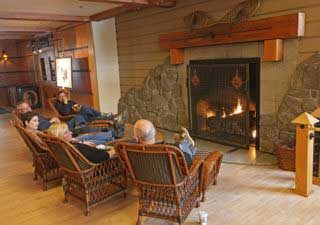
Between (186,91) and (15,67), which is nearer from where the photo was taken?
(186,91)

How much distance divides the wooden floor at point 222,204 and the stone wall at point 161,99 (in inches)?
79.2

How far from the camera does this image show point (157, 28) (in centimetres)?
556

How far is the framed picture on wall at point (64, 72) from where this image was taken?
26.0ft

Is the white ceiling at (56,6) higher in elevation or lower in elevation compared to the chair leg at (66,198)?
higher

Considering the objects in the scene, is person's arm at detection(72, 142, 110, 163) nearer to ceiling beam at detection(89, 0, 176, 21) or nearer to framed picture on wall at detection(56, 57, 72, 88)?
ceiling beam at detection(89, 0, 176, 21)

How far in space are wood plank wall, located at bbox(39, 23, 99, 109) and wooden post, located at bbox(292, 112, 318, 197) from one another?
5196 millimetres

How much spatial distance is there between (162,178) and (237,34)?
104 inches

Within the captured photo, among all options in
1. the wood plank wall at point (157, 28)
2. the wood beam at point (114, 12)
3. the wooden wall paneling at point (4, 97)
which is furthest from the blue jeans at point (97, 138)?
the wooden wall paneling at point (4, 97)

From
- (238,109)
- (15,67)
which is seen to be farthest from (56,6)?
(15,67)

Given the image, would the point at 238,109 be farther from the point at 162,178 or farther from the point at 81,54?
the point at 81,54

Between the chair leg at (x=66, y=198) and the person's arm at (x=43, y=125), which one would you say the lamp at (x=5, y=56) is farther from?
the chair leg at (x=66, y=198)

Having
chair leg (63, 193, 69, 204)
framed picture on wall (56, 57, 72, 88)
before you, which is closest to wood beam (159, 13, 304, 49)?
chair leg (63, 193, 69, 204)

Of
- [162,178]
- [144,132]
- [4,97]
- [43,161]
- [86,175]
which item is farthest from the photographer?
[4,97]

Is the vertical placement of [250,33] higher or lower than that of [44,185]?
higher
